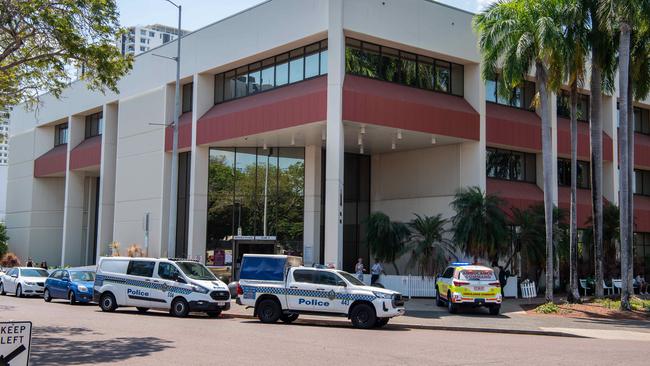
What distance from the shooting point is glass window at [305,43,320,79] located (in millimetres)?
28422

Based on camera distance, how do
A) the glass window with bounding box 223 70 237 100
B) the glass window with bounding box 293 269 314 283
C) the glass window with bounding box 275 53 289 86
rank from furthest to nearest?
the glass window with bounding box 223 70 237 100 < the glass window with bounding box 275 53 289 86 < the glass window with bounding box 293 269 314 283

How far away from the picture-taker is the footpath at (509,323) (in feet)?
59.2

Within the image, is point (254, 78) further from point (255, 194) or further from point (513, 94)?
point (513, 94)

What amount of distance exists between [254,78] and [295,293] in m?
15.3

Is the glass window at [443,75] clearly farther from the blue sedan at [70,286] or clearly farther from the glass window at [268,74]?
the blue sedan at [70,286]

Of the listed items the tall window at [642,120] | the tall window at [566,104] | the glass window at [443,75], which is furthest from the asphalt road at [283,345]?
the tall window at [642,120]

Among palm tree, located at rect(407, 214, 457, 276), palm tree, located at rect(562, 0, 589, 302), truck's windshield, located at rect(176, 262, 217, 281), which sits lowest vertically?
truck's windshield, located at rect(176, 262, 217, 281)

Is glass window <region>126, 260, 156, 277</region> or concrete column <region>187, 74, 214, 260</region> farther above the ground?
concrete column <region>187, 74, 214, 260</region>

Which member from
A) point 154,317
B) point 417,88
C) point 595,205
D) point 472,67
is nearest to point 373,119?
point 417,88

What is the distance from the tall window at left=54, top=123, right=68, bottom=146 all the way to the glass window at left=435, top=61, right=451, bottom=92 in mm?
29033

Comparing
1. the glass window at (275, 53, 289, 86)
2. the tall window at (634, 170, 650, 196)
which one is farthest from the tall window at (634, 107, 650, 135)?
the glass window at (275, 53, 289, 86)

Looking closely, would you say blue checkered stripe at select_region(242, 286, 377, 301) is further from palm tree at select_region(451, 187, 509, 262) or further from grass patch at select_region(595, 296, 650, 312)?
grass patch at select_region(595, 296, 650, 312)

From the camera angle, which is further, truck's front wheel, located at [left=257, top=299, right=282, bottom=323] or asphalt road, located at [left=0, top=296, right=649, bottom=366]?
truck's front wheel, located at [left=257, top=299, right=282, bottom=323]

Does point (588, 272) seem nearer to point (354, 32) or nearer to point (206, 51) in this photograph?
point (354, 32)
